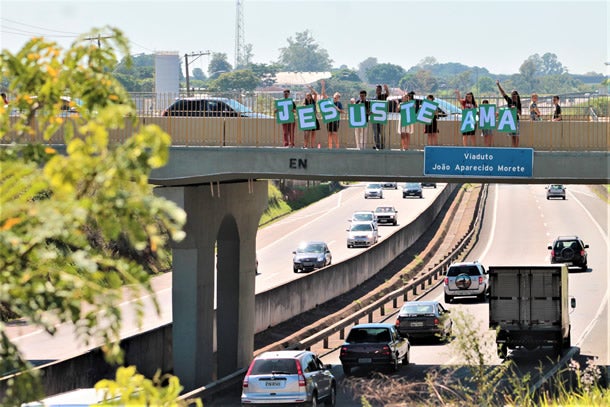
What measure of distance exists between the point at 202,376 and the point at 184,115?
6.12 m

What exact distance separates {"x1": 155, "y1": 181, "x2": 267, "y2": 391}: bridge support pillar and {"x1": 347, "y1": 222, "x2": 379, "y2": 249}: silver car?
3539 centimetres

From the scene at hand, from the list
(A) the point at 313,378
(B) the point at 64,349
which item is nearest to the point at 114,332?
(A) the point at 313,378

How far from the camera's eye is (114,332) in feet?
23.6

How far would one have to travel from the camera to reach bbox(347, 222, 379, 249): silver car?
70.2 meters

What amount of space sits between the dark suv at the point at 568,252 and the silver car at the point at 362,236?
13.9m

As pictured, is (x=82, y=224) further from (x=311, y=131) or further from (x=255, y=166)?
(x=311, y=131)

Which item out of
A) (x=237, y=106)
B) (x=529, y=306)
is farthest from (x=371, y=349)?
(x=237, y=106)

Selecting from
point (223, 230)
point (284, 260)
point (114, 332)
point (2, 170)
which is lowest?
point (284, 260)

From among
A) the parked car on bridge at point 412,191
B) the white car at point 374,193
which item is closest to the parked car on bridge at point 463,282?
the parked car on bridge at point 412,191

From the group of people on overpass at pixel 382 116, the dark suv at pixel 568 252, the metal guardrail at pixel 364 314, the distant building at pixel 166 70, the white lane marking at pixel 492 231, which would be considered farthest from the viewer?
the distant building at pixel 166 70

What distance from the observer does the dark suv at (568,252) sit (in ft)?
192

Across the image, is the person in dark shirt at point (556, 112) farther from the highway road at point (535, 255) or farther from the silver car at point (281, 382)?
the silver car at point (281, 382)

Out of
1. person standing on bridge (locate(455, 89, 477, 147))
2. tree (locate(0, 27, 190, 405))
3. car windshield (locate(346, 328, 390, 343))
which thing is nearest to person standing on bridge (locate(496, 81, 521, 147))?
person standing on bridge (locate(455, 89, 477, 147))

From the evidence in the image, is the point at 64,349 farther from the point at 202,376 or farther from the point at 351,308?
the point at 351,308
